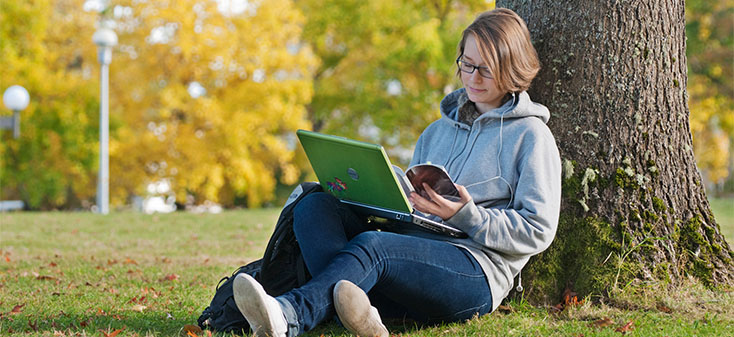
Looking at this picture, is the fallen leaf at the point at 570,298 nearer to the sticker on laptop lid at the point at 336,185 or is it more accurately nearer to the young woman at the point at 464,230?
the young woman at the point at 464,230

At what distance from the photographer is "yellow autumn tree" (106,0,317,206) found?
769 inches

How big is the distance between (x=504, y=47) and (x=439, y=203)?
30.6 inches

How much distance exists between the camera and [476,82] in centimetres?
331

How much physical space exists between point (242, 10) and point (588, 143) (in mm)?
17871

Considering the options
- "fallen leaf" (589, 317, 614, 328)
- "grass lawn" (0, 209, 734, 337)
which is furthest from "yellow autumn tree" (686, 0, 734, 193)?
"fallen leaf" (589, 317, 614, 328)

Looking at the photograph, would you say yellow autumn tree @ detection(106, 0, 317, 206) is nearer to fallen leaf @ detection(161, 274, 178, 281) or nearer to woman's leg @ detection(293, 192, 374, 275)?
fallen leaf @ detection(161, 274, 178, 281)

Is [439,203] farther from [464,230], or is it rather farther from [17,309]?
[17,309]

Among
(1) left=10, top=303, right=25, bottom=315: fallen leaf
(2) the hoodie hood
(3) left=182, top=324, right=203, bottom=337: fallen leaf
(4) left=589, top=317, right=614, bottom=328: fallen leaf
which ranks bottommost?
(1) left=10, top=303, right=25, bottom=315: fallen leaf

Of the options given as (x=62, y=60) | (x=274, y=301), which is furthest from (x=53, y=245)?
(x=62, y=60)

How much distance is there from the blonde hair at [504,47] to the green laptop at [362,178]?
710 mm

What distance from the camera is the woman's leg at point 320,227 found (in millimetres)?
3037

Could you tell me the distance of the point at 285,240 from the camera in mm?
3367

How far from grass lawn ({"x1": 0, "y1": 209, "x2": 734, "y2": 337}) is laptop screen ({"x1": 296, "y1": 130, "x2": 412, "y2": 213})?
581 mm

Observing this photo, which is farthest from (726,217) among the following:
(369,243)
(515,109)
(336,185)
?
(369,243)
